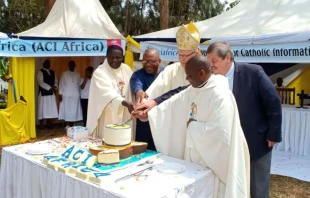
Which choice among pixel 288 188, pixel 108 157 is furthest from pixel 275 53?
pixel 108 157

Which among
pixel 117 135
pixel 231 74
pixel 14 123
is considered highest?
pixel 231 74

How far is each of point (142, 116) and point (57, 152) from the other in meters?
0.73

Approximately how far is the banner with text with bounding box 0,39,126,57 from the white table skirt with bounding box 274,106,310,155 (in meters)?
4.30

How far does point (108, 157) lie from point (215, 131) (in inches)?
28.8

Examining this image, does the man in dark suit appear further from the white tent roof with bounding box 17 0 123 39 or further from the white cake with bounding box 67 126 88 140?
the white tent roof with bounding box 17 0 123 39

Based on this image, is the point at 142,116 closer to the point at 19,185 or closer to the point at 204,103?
the point at 204,103

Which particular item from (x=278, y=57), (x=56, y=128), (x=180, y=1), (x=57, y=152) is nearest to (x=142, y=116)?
(x=57, y=152)

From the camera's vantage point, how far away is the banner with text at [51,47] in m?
6.78

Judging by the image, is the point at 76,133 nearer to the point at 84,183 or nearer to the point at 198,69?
the point at 84,183

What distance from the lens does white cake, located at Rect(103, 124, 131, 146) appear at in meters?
2.40

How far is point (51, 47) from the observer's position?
294 inches

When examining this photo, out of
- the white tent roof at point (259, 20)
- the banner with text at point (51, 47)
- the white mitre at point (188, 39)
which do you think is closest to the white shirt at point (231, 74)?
the white mitre at point (188, 39)

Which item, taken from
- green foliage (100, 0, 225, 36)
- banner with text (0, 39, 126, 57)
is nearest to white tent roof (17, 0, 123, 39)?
banner with text (0, 39, 126, 57)

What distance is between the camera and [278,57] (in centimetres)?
576
